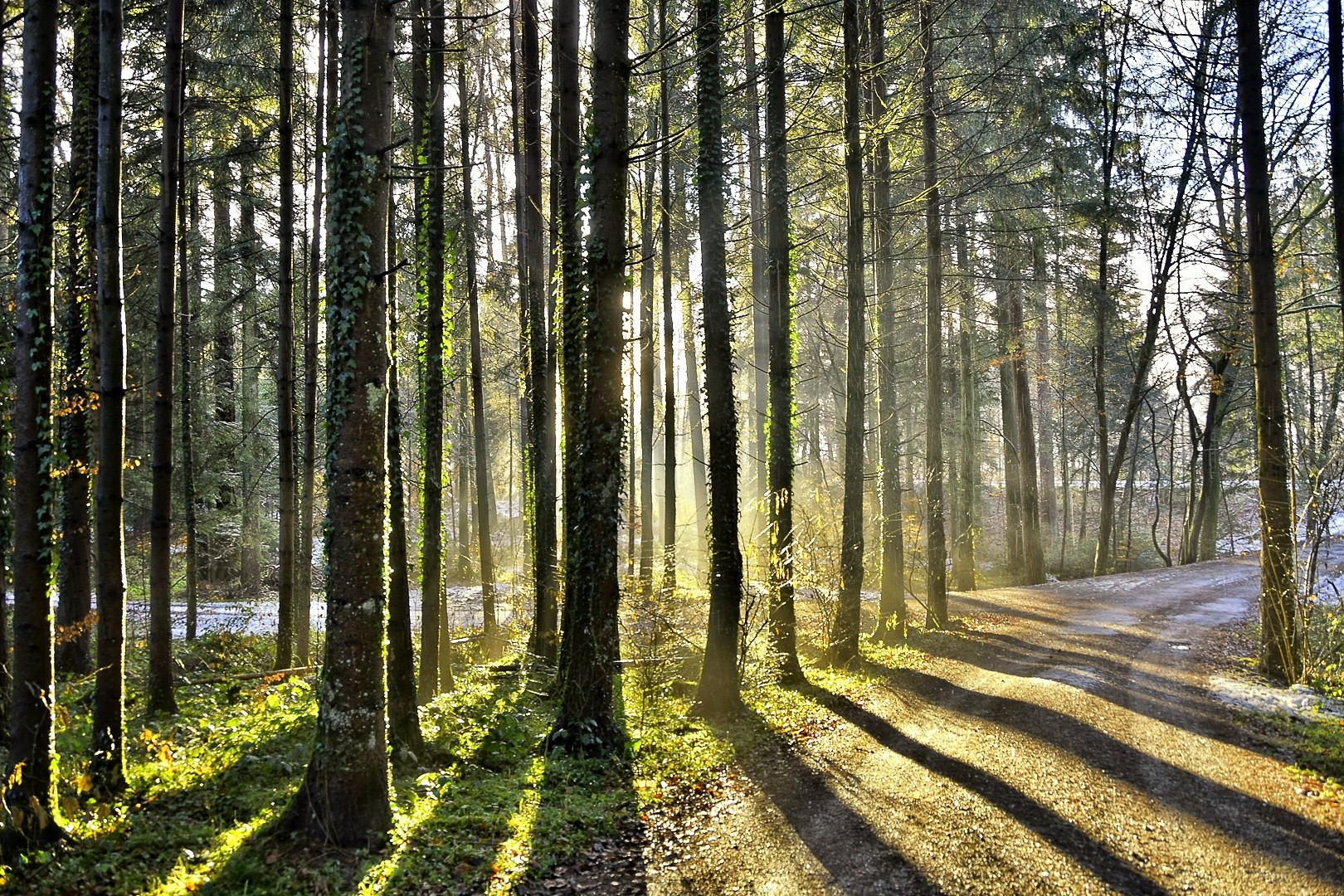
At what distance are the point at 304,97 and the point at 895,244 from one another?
45.0 feet

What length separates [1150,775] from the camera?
21.5 ft

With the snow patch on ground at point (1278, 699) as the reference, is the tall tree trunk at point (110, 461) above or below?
above

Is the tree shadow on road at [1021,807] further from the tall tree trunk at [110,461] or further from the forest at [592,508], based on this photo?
the tall tree trunk at [110,461]

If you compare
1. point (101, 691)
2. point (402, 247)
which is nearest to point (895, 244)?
point (402, 247)

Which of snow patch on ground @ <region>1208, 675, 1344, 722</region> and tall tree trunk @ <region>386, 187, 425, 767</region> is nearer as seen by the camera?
tall tree trunk @ <region>386, 187, 425, 767</region>

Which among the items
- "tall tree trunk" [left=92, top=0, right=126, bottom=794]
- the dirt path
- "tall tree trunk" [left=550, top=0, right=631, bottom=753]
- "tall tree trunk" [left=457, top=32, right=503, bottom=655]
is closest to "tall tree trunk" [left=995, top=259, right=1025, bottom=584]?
the dirt path

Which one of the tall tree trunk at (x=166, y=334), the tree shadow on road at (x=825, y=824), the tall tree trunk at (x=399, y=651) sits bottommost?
the tree shadow on road at (x=825, y=824)

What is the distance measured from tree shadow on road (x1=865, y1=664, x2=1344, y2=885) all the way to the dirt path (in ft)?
0.06

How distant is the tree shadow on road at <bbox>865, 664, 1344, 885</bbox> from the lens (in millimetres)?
5262

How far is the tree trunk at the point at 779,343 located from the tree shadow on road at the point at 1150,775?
1101 mm

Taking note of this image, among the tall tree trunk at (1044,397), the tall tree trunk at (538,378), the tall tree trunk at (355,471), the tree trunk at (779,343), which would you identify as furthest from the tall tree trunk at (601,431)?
the tall tree trunk at (1044,397)

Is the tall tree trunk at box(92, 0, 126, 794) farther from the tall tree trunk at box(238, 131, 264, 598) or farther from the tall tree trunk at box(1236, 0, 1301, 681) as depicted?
the tall tree trunk at box(1236, 0, 1301, 681)

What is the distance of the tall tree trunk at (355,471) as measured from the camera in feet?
17.3

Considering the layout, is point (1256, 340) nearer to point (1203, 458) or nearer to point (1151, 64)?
point (1151, 64)
